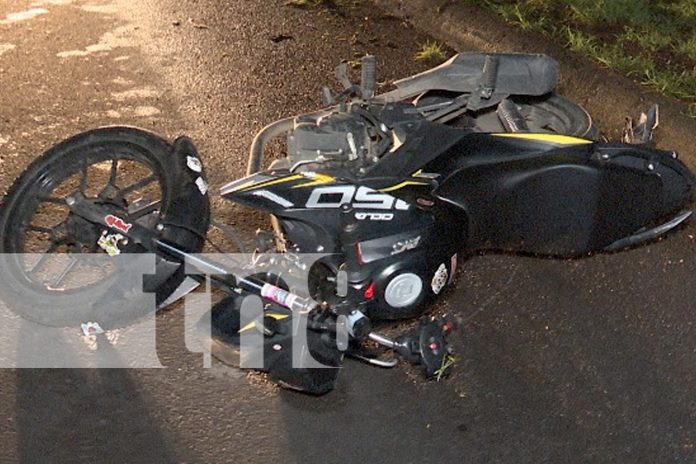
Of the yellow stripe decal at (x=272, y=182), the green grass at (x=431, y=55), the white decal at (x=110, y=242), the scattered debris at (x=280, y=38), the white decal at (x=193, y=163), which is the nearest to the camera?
the yellow stripe decal at (x=272, y=182)

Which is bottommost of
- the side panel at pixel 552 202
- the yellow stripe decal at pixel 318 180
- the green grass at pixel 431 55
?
the green grass at pixel 431 55

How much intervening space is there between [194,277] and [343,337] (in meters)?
0.62

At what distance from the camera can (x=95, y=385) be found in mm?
Answer: 4168

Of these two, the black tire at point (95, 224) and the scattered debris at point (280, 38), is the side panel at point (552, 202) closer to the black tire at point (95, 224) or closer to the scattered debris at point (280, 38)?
the black tire at point (95, 224)

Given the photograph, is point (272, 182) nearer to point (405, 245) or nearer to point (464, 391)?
point (405, 245)

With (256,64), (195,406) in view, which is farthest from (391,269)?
(256,64)

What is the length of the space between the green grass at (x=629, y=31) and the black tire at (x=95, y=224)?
333cm

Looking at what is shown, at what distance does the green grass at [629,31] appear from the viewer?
6.49 metres

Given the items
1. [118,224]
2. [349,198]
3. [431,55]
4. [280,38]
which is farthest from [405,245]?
[280,38]

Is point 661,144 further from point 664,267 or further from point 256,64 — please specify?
point 256,64

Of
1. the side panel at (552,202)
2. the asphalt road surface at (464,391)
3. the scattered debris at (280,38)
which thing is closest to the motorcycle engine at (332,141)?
the side panel at (552,202)

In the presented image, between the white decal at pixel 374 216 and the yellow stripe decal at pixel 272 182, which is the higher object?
the yellow stripe decal at pixel 272 182

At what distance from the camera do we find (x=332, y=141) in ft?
12.8

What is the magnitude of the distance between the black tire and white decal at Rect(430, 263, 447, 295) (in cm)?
86
